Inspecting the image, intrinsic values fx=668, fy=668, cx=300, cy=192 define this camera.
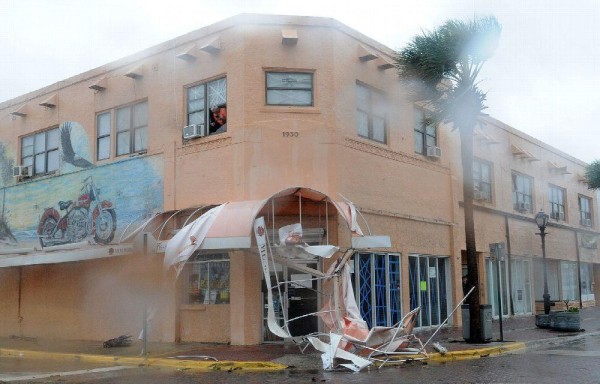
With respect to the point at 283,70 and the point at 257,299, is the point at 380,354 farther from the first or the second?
the point at 283,70

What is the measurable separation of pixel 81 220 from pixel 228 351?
28.5 feet

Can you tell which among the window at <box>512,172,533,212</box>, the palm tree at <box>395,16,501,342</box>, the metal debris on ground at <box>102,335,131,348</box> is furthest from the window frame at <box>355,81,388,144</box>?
the window at <box>512,172,533,212</box>

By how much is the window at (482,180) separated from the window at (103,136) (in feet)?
44.4

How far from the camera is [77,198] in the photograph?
21656 mm

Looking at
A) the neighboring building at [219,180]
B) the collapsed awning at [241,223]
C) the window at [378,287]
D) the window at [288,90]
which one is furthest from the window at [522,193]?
Result: the window at [288,90]

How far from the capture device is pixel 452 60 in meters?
16.8

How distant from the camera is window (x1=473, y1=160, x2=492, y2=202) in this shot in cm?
2559

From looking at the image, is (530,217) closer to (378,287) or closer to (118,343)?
(378,287)

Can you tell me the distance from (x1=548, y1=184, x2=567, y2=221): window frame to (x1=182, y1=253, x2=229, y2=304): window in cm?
2048

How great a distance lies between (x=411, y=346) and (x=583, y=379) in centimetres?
444

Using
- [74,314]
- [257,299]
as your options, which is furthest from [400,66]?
[74,314]

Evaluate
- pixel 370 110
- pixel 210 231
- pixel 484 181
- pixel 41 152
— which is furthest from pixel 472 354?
pixel 41 152

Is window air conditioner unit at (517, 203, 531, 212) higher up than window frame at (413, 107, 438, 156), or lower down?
lower down

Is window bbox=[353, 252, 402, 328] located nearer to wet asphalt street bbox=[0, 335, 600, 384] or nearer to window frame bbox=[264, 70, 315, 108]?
window frame bbox=[264, 70, 315, 108]
